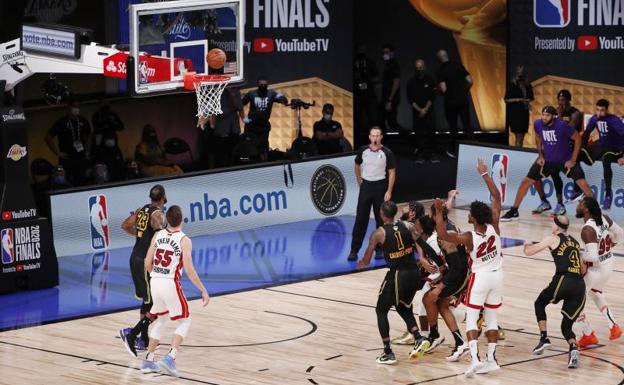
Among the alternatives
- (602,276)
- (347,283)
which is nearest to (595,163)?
(347,283)

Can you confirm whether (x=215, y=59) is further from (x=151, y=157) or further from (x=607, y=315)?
(x=151, y=157)

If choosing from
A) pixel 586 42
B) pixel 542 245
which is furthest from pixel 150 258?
pixel 586 42

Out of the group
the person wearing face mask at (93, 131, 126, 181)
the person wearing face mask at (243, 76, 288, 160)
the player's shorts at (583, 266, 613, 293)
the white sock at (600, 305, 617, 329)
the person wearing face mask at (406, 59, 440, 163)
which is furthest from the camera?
the person wearing face mask at (406, 59, 440, 163)

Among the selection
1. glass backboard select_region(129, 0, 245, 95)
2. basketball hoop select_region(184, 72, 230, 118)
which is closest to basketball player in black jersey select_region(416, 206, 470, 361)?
basketball hoop select_region(184, 72, 230, 118)

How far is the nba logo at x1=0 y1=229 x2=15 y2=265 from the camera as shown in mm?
17891

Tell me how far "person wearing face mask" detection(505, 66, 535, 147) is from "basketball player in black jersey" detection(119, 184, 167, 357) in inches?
547

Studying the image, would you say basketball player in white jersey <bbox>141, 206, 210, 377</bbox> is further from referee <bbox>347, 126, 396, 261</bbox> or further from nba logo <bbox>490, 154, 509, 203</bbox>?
nba logo <bbox>490, 154, 509, 203</bbox>

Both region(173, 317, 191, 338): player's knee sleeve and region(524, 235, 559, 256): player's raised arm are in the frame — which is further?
region(524, 235, 559, 256): player's raised arm

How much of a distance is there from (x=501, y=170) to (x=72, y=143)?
7.36 m

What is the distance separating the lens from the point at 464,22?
31.9m

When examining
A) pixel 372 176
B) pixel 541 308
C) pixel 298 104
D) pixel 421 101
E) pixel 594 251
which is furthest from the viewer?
pixel 421 101

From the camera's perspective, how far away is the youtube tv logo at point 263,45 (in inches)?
1033

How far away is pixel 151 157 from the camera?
2295 cm

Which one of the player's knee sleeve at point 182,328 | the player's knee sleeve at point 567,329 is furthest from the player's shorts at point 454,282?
the player's knee sleeve at point 182,328
